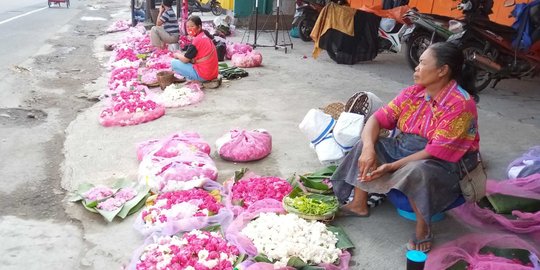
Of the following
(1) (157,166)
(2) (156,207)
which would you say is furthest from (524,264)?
(1) (157,166)

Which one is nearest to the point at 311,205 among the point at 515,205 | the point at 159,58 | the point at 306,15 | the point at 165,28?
the point at 515,205

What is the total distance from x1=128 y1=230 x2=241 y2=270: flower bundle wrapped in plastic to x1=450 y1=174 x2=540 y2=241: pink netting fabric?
67.3 inches

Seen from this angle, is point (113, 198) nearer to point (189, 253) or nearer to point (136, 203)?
point (136, 203)

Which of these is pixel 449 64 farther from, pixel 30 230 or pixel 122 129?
pixel 122 129

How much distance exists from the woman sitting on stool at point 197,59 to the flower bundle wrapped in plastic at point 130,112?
115 centimetres

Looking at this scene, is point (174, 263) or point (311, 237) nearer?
point (174, 263)

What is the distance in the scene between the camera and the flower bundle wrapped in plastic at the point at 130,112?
557cm

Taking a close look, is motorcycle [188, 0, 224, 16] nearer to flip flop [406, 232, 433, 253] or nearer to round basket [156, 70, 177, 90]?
round basket [156, 70, 177, 90]

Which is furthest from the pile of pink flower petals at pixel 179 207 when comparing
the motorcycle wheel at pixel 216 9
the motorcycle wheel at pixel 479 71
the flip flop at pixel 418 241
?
the motorcycle wheel at pixel 216 9

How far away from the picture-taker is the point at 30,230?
11.1ft

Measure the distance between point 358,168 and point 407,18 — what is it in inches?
232

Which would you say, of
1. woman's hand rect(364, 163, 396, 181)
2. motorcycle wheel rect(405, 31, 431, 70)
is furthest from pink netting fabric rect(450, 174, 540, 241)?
motorcycle wheel rect(405, 31, 431, 70)

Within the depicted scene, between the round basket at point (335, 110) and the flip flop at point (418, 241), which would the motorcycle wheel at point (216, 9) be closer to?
the round basket at point (335, 110)

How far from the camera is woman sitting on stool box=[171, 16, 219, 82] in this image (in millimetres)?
6832
